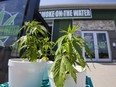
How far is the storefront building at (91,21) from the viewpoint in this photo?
9.41 meters

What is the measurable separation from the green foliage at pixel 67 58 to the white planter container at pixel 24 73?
0.62 ft

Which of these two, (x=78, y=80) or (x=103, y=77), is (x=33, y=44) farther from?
(x=103, y=77)

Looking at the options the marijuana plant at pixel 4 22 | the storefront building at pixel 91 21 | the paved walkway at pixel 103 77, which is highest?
the storefront building at pixel 91 21

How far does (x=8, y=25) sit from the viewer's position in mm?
2713

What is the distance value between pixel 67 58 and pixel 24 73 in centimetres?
28

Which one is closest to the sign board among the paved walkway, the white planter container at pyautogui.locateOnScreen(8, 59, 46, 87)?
the paved walkway

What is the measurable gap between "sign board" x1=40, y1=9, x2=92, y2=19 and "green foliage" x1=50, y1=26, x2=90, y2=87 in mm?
9090

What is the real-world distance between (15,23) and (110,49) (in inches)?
308

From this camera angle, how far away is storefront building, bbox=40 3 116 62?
941 cm

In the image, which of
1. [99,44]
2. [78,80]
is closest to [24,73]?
[78,80]

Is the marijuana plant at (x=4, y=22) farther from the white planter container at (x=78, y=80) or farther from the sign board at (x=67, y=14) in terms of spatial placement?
the sign board at (x=67, y=14)

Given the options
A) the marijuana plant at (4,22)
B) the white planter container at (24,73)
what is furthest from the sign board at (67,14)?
the white planter container at (24,73)

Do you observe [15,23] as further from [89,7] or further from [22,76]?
[89,7]

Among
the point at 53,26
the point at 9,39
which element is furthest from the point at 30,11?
the point at 53,26
